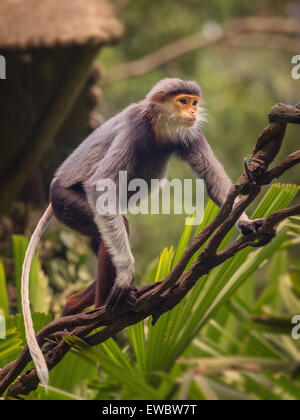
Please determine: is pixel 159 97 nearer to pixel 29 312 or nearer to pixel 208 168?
pixel 208 168

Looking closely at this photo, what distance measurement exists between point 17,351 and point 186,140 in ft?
1.63

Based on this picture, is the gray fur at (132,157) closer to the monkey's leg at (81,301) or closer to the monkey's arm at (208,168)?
the monkey's arm at (208,168)

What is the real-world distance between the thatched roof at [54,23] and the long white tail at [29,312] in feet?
2.56

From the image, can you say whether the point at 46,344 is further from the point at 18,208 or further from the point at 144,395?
the point at 18,208

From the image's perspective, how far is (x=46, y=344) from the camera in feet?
3.25

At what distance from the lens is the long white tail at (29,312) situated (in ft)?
3.04

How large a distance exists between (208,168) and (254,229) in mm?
136

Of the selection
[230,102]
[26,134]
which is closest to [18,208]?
[26,134]

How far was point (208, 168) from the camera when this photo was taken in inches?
38.4

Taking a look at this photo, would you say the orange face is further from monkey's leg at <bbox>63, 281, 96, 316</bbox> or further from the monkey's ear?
monkey's leg at <bbox>63, 281, 96, 316</bbox>

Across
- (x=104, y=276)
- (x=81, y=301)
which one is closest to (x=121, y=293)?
(x=104, y=276)

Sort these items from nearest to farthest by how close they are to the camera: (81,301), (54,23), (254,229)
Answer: (254,229) → (81,301) → (54,23)

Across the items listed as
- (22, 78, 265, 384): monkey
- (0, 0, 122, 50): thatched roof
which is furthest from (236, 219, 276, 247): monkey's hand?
(0, 0, 122, 50): thatched roof

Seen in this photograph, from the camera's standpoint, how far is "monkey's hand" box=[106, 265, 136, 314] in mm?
926
